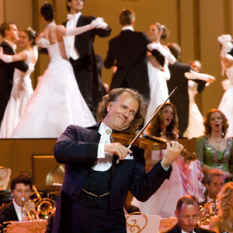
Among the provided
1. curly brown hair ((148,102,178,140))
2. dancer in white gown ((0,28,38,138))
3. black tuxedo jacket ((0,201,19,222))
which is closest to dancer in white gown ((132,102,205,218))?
curly brown hair ((148,102,178,140))

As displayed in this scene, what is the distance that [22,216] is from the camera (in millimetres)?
3516

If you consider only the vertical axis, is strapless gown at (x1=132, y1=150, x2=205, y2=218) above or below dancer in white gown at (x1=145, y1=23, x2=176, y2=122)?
below

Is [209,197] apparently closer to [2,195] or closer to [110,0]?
[2,195]

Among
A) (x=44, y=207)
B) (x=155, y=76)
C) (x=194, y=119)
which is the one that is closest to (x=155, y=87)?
(x=155, y=76)

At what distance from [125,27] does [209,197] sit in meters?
2.65

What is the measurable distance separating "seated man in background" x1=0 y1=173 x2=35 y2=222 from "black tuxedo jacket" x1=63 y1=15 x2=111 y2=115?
2275 mm

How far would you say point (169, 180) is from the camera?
156 inches

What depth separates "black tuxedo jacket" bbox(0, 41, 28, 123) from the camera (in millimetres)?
5855

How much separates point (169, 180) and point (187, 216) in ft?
3.58

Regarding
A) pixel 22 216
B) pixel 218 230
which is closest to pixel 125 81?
pixel 22 216

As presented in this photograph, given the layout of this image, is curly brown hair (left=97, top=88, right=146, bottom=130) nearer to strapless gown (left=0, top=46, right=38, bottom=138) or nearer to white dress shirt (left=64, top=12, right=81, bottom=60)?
white dress shirt (left=64, top=12, right=81, bottom=60)

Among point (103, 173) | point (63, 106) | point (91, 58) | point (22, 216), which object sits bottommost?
point (22, 216)

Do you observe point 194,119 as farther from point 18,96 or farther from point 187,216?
point 187,216

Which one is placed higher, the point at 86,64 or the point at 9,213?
the point at 86,64
